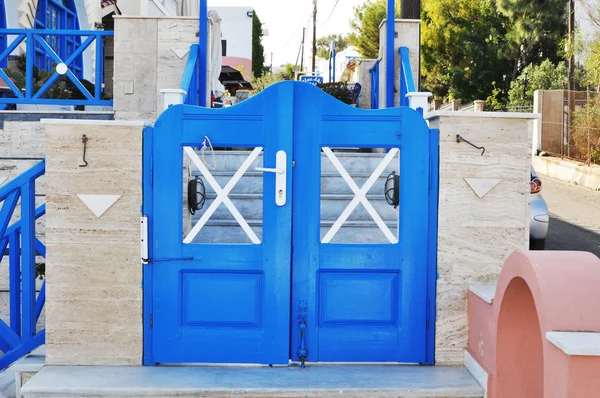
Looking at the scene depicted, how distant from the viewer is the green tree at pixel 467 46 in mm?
36469

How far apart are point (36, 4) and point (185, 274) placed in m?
10.1

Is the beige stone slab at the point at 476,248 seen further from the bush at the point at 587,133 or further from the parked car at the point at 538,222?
the bush at the point at 587,133

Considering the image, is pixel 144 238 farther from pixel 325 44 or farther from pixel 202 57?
pixel 325 44

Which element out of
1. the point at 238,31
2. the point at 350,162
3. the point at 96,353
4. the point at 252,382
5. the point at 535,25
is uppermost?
the point at 238,31

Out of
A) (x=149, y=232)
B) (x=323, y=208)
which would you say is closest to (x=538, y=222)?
(x=323, y=208)

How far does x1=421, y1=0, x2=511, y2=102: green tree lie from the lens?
36.5 m

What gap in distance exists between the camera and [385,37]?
876 cm

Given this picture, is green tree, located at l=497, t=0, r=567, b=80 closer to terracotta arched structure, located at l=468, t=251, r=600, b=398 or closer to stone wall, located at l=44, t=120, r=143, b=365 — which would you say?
terracotta arched structure, located at l=468, t=251, r=600, b=398

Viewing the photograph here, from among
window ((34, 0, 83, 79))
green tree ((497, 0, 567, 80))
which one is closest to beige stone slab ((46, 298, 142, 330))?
window ((34, 0, 83, 79))

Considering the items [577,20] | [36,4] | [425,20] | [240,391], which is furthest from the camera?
[425,20]

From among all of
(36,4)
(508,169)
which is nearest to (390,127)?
(508,169)

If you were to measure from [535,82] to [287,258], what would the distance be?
2745 centimetres

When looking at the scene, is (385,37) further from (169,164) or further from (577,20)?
(577,20)

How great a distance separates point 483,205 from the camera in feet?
17.0
